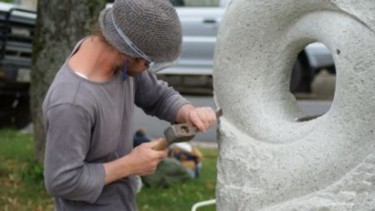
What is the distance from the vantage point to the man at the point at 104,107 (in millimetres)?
2652

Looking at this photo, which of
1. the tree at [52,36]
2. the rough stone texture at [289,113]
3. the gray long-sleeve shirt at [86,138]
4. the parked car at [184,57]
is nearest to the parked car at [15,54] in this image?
the parked car at [184,57]

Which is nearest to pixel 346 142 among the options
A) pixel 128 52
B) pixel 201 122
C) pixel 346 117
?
pixel 346 117

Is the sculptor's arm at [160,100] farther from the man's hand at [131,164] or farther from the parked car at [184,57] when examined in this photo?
the parked car at [184,57]

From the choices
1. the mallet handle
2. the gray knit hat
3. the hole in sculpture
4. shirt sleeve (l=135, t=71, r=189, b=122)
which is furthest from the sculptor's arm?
the hole in sculpture

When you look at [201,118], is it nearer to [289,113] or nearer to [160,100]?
[160,100]

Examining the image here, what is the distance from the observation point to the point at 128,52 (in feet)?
8.82

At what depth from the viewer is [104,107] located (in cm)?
275

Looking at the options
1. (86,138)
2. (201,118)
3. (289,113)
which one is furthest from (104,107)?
(289,113)

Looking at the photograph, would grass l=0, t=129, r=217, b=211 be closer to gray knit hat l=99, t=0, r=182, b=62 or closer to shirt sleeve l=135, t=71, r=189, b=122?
shirt sleeve l=135, t=71, r=189, b=122

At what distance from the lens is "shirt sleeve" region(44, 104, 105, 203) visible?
262 centimetres

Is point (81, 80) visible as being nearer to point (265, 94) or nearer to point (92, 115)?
point (92, 115)

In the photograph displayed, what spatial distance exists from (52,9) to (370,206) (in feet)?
12.2

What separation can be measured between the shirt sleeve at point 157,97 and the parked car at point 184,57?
4.92 m

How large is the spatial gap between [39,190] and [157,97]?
3023 millimetres
